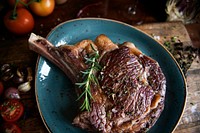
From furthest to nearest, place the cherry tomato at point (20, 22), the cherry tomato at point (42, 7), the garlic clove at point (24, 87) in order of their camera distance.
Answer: the cherry tomato at point (42, 7)
the cherry tomato at point (20, 22)
the garlic clove at point (24, 87)

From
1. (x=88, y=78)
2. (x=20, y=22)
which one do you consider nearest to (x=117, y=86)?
(x=88, y=78)

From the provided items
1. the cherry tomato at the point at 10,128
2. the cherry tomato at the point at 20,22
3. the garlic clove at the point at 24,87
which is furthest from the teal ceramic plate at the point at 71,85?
the cherry tomato at the point at 20,22

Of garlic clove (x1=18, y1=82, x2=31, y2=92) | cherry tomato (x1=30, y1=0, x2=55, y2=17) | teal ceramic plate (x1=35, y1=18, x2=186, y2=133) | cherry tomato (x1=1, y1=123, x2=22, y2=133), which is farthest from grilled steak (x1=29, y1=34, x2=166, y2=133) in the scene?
cherry tomato (x1=30, y1=0, x2=55, y2=17)

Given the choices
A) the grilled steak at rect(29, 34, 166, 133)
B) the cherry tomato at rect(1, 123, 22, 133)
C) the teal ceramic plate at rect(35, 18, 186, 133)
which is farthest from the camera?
the teal ceramic plate at rect(35, 18, 186, 133)

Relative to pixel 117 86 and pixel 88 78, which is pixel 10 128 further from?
pixel 117 86

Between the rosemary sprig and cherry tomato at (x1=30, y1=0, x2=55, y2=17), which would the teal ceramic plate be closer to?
the rosemary sprig

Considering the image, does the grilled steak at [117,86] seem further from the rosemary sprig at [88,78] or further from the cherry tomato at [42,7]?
the cherry tomato at [42,7]
